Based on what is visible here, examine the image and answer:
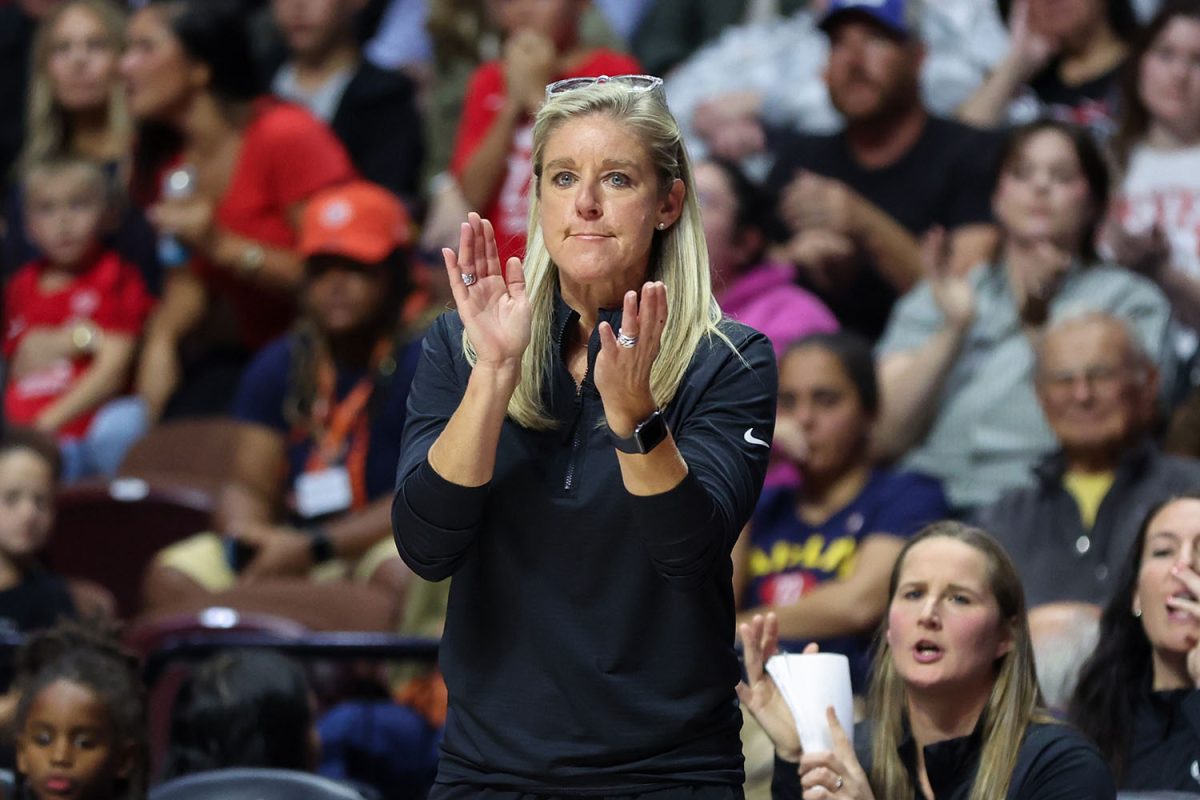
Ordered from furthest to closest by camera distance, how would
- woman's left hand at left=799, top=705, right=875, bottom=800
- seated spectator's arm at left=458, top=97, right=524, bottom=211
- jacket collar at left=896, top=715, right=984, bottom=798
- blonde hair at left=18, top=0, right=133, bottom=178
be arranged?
blonde hair at left=18, top=0, right=133, bottom=178, seated spectator's arm at left=458, top=97, right=524, bottom=211, jacket collar at left=896, top=715, right=984, bottom=798, woman's left hand at left=799, top=705, right=875, bottom=800

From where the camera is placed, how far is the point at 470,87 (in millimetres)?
7184

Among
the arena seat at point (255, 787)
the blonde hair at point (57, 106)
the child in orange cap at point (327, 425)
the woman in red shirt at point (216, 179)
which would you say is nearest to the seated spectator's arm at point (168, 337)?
the woman in red shirt at point (216, 179)

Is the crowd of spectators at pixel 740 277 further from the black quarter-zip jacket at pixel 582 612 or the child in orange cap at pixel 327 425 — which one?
the black quarter-zip jacket at pixel 582 612

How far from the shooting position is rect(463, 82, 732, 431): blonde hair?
92.5 inches

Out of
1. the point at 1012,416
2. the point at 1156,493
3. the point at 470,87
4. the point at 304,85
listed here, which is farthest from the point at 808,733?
the point at 304,85

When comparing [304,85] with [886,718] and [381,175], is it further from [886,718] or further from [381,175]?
[886,718]

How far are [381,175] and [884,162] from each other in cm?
223

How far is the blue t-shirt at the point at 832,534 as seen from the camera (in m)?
4.97

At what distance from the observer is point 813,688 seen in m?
3.04

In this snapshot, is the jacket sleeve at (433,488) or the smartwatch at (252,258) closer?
the jacket sleeve at (433,488)

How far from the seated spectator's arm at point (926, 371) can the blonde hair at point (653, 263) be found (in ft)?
10.3

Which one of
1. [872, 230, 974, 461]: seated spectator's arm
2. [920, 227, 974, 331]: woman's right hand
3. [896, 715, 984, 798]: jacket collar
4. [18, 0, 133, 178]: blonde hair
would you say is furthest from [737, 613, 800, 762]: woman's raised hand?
[18, 0, 133, 178]: blonde hair

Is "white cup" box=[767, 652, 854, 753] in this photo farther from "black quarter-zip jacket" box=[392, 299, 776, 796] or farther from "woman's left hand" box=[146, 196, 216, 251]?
"woman's left hand" box=[146, 196, 216, 251]

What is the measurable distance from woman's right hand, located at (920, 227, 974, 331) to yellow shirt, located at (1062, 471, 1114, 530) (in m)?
0.70
